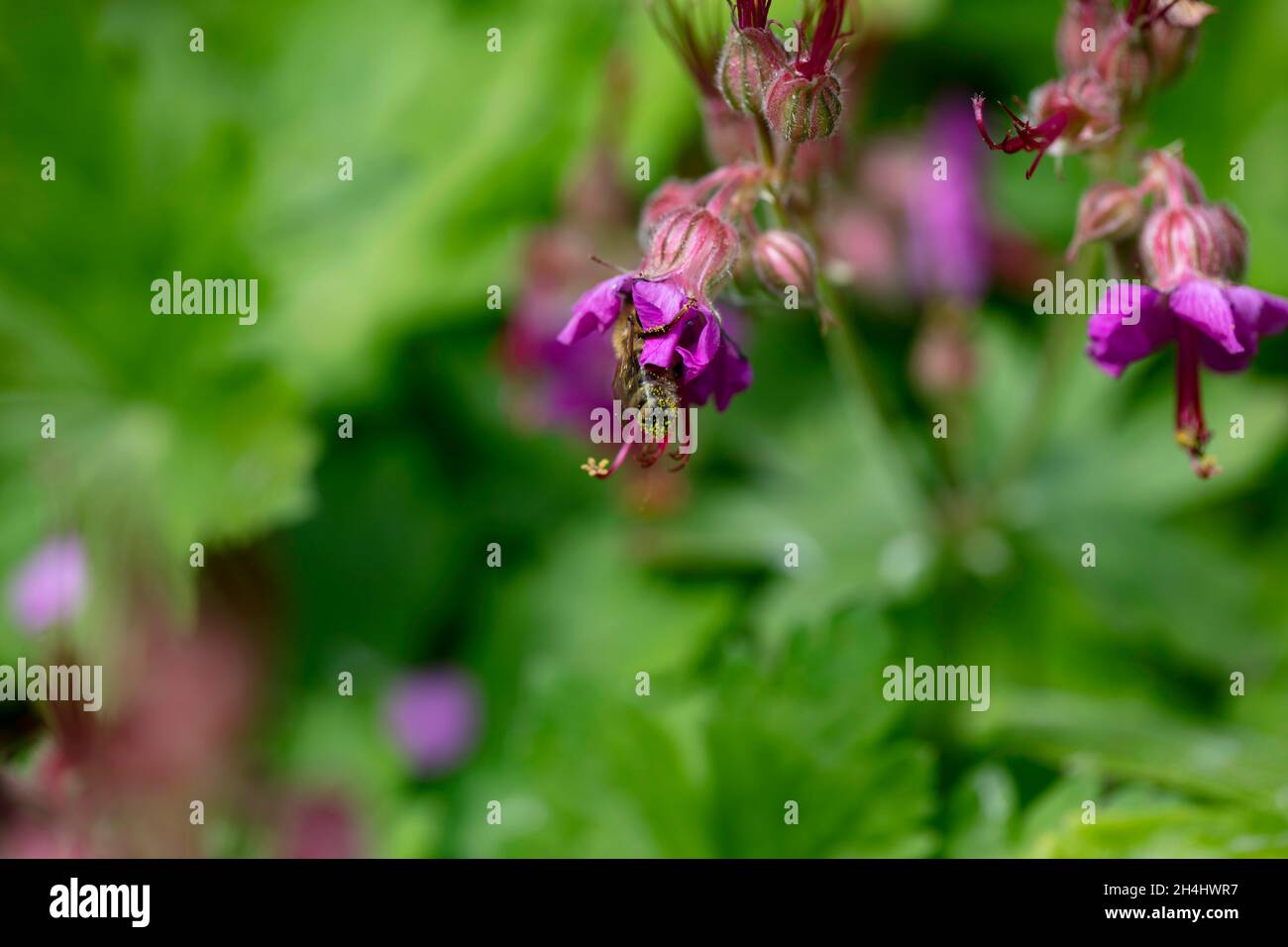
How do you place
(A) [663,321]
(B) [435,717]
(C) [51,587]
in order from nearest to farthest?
1. (A) [663,321]
2. (C) [51,587]
3. (B) [435,717]

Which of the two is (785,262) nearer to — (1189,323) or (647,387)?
(647,387)

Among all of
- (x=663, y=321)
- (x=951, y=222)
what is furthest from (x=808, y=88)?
(x=951, y=222)

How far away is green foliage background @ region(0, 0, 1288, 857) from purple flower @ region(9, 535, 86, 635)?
45mm

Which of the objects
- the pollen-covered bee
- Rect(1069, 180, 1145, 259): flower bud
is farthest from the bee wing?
Rect(1069, 180, 1145, 259): flower bud

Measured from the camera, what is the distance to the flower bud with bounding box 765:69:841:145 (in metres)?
1.35

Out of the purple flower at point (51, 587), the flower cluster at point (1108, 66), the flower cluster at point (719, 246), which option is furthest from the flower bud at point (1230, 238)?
the purple flower at point (51, 587)

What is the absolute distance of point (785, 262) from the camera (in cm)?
146

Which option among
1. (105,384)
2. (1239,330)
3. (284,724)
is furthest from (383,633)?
(1239,330)

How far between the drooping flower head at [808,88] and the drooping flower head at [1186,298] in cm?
41

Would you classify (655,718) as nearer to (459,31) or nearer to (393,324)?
(393,324)

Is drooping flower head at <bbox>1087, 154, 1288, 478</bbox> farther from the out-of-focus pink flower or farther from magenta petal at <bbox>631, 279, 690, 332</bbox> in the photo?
the out-of-focus pink flower

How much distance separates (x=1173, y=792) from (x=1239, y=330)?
84 centimetres

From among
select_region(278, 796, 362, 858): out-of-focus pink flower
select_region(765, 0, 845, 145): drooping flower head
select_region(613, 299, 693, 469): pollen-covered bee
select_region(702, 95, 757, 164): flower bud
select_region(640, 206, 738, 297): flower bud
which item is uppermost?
select_region(702, 95, 757, 164): flower bud

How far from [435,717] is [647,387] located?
4.59ft
